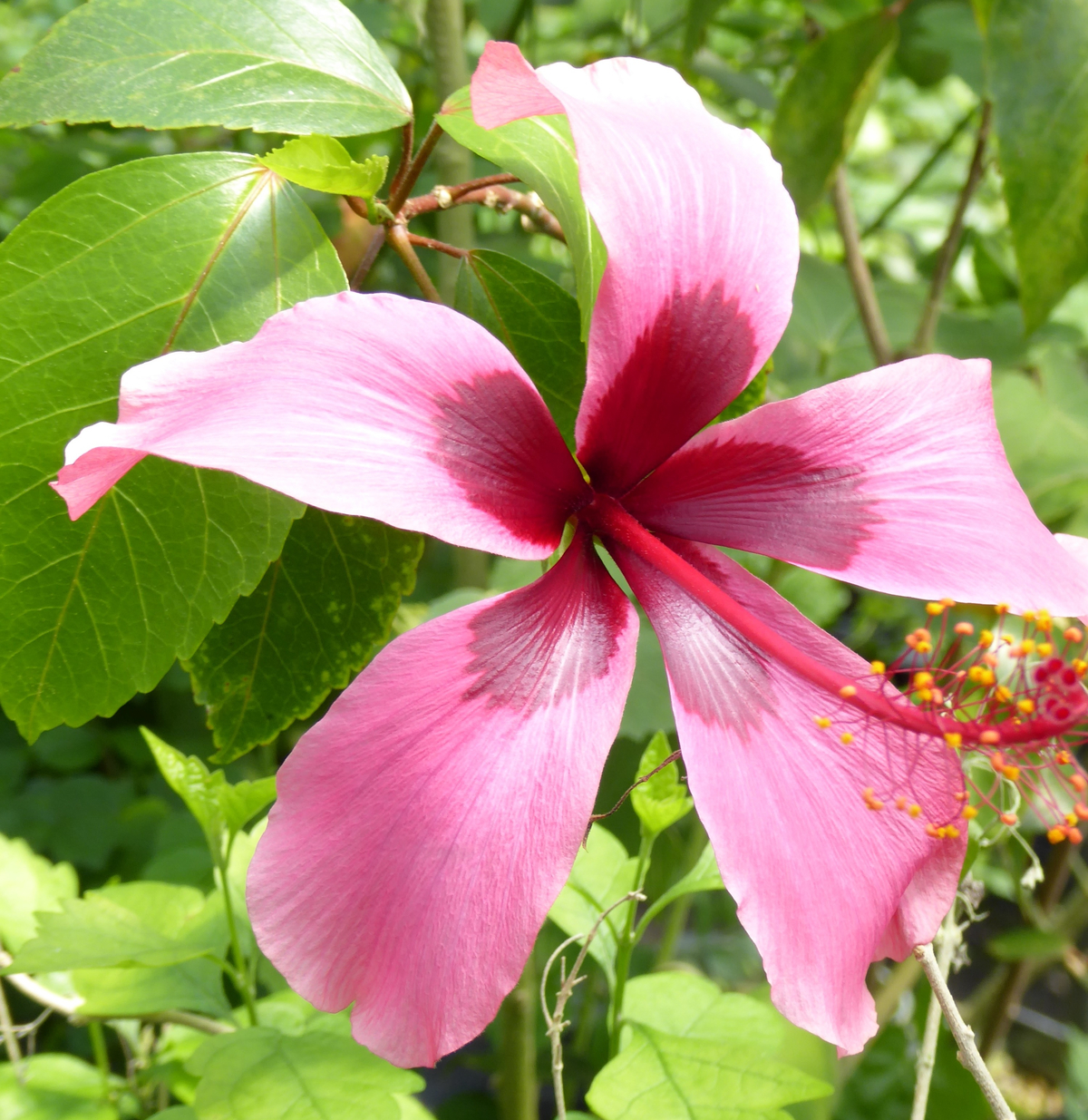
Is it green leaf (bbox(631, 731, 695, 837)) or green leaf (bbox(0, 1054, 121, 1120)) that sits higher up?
green leaf (bbox(631, 731, 695, 837))

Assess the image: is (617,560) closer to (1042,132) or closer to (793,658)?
(793,658)

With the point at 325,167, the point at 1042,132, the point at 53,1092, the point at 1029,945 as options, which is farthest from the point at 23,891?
the point at 1029,945

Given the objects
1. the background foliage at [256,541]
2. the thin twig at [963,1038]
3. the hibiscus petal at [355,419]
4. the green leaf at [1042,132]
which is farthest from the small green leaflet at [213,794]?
the green leaf at [1042,132]

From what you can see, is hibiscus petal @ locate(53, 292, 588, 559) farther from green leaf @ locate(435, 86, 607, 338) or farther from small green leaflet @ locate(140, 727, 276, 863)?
small green leaflet @ locate(140, 727, 276, 863)

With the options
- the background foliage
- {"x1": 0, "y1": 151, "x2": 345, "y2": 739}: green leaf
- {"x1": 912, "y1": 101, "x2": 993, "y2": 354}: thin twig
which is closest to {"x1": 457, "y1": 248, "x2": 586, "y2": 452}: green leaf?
the background foliage

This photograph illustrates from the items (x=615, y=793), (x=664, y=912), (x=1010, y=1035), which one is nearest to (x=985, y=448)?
(x=615, y=793)

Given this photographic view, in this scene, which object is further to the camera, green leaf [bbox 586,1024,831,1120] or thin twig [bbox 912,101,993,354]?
thin twig [bbox 912,101,993,354]

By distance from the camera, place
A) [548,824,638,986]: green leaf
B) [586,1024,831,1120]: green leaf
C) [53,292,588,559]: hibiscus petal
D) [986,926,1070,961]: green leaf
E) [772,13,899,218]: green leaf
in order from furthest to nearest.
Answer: [986,926,1070,961]: green leaf < [772,13,899,218]: green leaf < [548,824,638,986]: green leaf < [586,1024,831,1120]: green leaf < [53,292,588,559]: hibiscus petal
